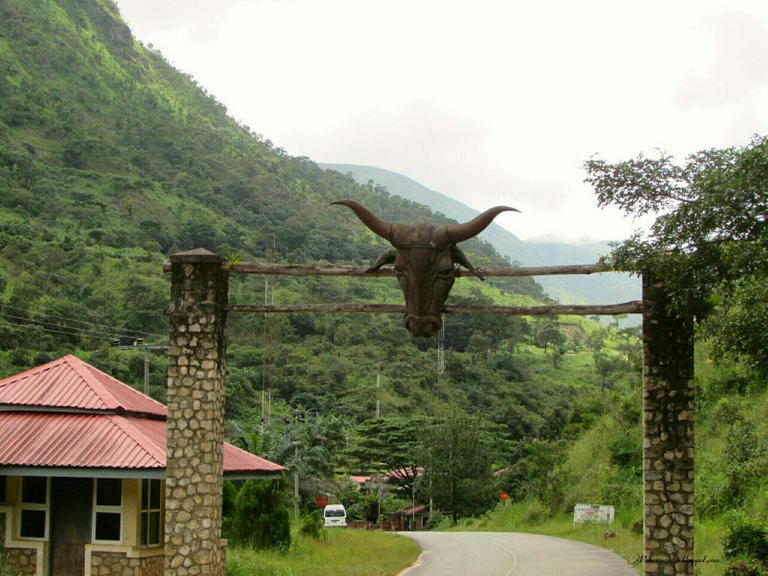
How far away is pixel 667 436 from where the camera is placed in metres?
10.9

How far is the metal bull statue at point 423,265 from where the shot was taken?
10969 mm

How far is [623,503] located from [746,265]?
54.0 ft

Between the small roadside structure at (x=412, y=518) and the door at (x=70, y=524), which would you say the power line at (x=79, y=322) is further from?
the door at (x=70, y=524)

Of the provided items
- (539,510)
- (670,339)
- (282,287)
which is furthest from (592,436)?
(282,287)

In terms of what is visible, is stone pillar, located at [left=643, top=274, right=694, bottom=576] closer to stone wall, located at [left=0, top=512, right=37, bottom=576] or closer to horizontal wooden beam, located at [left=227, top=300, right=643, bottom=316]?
horizontal wooden beam, located at [left=227, top=300, right=643, bottom=316]

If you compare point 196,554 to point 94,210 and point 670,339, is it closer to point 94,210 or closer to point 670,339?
point 670,339

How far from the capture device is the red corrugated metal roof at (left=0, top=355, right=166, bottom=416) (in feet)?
46.0

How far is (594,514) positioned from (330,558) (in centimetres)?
928

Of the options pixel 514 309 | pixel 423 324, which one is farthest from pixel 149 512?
pixel 514 309

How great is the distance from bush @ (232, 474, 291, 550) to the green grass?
35 cm

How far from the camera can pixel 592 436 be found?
3164cm

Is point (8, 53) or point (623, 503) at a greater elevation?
point (8, 53)

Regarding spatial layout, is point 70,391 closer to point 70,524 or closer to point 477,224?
point 70,524

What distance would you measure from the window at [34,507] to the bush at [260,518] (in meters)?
5.22
